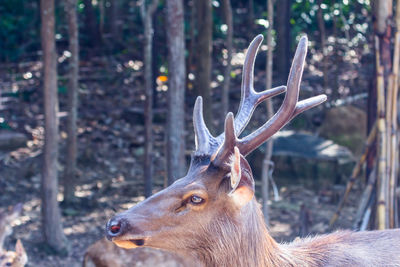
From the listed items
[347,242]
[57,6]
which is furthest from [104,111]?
[347,242]

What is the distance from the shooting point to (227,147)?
9.86ft

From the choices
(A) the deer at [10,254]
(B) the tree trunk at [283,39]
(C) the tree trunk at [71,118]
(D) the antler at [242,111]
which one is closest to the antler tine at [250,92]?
(D) the antler at [242,111]

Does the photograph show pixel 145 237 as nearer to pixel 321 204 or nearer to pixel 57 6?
pixel 321 204

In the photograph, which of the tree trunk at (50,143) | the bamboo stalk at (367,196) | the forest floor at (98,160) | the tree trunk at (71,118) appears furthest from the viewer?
the tree trunk at (71,118)

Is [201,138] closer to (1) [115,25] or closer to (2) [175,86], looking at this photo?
(2) [175,86]

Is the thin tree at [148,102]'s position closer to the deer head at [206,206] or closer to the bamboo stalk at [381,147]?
the bamboo stalk at [381,147]

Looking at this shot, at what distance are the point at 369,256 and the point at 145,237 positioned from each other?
1.36m

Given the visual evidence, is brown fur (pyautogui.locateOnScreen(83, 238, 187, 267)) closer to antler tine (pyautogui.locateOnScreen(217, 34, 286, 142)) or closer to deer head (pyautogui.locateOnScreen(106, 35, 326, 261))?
antler tine (pyautogui.locateOnScreen(217, 34, 286, 142))

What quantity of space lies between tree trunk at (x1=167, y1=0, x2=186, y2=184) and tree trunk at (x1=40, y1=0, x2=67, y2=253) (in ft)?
4.11

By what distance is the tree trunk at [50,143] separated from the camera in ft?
21.0

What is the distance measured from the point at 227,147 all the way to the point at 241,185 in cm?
20

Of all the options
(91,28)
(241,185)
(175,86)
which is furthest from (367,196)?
(91,28)

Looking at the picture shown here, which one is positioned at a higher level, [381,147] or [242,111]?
[242,111]

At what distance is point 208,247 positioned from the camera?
10.1 feet
